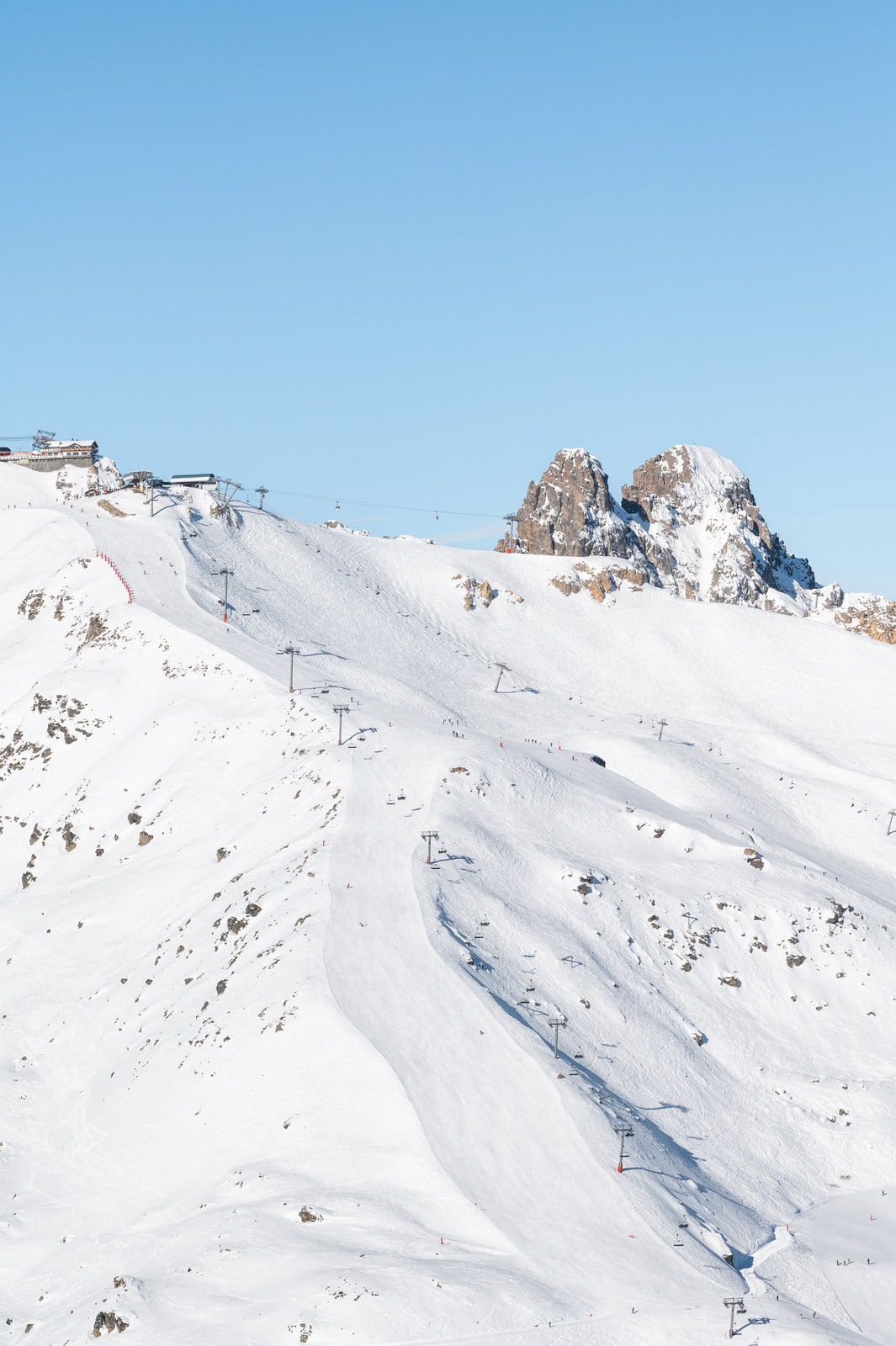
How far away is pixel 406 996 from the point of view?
6100 centimetres

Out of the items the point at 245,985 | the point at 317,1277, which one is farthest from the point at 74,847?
the point at 317,1277

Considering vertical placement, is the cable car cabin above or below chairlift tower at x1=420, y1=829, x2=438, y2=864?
above

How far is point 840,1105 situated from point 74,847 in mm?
52761

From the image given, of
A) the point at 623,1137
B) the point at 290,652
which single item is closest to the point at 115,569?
the point at 290,652

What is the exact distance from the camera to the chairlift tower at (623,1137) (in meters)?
52.4

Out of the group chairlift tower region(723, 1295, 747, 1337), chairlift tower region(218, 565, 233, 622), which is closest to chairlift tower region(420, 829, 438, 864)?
chairlift tower region(723, 1295, 747, 1337)

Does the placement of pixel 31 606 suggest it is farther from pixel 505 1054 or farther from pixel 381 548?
pixel 505 1054

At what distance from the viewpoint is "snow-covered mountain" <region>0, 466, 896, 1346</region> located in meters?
48.2

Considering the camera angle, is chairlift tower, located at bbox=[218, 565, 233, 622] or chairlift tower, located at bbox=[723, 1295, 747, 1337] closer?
chairlift tower, located at bbox=[723, 1295, 747, 1337]

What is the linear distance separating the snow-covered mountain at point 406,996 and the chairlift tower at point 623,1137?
1.60 feet

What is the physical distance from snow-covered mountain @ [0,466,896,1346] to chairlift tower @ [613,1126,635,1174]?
0.49m

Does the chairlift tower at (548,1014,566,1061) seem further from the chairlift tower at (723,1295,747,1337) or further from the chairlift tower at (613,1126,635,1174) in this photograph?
the chairlift tower at (723,1295,747,1337)

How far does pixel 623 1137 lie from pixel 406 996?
42.3ft

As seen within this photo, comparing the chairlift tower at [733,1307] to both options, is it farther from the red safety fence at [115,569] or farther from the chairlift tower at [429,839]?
the red safety fence at [115,569]
